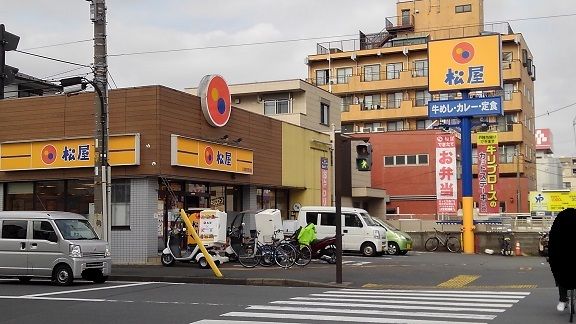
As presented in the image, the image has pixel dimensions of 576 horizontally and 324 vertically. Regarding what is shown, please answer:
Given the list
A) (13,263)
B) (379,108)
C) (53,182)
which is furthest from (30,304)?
(379,108)

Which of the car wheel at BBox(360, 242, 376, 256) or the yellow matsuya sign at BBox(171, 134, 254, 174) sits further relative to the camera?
the car wheel at BBox(360, 242, 376, 256)

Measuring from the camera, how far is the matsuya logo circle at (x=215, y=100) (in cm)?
2503

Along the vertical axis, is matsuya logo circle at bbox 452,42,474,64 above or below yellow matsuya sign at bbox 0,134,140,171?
above

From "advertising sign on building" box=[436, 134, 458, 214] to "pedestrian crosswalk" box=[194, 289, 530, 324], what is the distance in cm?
2012

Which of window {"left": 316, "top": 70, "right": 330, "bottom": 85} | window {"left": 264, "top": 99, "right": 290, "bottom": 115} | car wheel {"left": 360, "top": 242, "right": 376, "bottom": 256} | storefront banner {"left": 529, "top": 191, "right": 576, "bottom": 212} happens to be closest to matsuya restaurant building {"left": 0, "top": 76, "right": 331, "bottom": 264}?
car wheel {"left": 360, "top": 242, "right": 376, "bottom": 256}

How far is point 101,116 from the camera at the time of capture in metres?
20.0

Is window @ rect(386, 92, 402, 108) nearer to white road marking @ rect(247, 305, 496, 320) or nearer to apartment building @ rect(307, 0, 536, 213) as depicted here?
apartment building @ rect(307, 0, 536, 213)

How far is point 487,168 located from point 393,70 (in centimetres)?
2995

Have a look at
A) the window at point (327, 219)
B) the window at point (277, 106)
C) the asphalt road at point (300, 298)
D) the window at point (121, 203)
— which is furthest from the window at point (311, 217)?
the window at point (277, 106)

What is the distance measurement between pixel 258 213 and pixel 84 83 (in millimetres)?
7694

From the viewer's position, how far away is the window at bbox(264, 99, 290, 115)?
130ft

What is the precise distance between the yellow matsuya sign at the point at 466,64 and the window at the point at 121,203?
16769 millimetres

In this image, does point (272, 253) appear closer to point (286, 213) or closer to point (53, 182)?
point (53, 182)

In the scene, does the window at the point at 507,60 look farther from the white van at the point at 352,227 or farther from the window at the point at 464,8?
the white van at the point at 352,227
